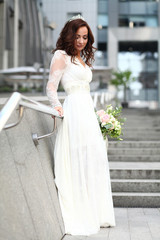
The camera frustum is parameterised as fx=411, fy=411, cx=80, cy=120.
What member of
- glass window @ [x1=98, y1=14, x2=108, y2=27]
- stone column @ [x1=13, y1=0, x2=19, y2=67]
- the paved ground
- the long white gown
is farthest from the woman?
glass window @ [x1=98, y1=14, x2=108, y2=27]

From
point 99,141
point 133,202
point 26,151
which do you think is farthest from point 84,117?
point 133,202

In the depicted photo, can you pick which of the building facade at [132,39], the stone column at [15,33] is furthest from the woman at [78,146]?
the building facade at [132,39]

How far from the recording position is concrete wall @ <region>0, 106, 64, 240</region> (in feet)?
9.72

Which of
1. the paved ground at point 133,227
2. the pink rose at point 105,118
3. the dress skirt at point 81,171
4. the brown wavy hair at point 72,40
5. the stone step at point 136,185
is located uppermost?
the brown wavy hair at point 72,40

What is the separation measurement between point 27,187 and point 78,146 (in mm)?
1206

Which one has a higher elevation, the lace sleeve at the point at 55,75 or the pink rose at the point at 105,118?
the lace sleeve at the point at 55,75

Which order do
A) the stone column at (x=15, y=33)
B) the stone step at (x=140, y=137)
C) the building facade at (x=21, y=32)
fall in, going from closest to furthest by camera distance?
the stone step at (x=140, y=137), the building facade at (x=21, y=32), the stone column at (x=15, y=33)

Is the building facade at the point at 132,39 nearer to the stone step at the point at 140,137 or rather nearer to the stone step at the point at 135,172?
the stone step at the point at 140,137

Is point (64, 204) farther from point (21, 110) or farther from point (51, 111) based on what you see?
point (21, 110)

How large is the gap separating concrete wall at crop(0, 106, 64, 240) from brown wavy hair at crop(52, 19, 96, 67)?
0.81 m

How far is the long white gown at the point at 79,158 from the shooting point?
172 inches

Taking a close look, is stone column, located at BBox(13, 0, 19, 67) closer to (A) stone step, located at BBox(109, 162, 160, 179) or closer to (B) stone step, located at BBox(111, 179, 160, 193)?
(A) stone step, located at BBox(109, 162, 160, 179)

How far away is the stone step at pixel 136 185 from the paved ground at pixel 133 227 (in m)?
0.70

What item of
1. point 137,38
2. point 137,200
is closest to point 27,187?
point 137,200
